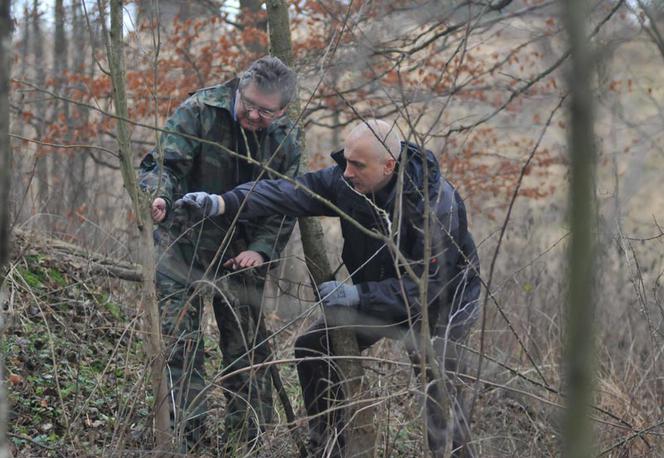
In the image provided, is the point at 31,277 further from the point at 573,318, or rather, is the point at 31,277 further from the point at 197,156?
the point at 573,318

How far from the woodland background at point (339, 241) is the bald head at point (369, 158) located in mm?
300

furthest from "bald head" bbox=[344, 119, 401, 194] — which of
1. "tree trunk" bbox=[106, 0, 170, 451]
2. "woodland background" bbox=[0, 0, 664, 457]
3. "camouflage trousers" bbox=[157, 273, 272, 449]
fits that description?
"tree trunk" bbox=[106, 0, 170, 451]

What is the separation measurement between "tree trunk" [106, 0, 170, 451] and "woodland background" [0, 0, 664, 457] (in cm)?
7

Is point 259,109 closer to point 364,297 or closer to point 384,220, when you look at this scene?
point 384,220

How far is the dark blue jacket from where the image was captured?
4.25 meters

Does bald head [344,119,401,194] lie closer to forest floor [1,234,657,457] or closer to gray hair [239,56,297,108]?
gray hair [239,56,297,108]

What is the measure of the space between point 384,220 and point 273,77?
0.89m

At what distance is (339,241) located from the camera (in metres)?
9.61

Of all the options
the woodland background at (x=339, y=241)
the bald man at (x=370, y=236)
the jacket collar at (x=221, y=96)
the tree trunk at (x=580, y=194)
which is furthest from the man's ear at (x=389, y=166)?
the tree trunk at (x=580, y=194)

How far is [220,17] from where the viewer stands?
9.55m

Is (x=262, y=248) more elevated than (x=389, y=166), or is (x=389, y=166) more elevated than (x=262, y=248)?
(x=389, y=166)

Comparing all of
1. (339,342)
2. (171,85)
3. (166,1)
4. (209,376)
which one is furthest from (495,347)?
(166,1)

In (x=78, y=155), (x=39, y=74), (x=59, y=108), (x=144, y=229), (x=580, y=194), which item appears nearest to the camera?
(x=580, y=194)

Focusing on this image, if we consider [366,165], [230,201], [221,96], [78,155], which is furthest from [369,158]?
[78,155]
